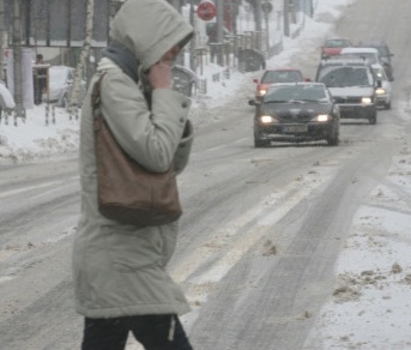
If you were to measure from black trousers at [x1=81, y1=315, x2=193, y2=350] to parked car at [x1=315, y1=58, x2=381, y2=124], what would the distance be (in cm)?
3728

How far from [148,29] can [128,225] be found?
1.94 feet

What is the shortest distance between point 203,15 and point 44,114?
18.4m

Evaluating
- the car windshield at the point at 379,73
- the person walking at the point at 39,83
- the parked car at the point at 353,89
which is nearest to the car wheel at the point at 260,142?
the parked car at the point at 353,89

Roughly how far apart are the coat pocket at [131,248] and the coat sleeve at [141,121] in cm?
20

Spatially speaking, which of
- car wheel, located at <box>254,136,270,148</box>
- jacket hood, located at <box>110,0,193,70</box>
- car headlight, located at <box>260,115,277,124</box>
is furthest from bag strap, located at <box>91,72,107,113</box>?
car wheel, located at <box>254,136,270,148</box>

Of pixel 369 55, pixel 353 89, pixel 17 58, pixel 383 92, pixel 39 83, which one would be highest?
pixel 17 58

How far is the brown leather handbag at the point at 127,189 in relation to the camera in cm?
472

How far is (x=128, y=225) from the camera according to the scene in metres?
4.77

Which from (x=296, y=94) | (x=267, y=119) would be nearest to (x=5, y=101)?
(x=267, y=119)

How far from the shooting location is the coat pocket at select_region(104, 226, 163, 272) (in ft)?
15.6

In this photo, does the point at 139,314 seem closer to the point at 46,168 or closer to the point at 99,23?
the point at 46,168

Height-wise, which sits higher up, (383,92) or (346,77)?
(346,77)

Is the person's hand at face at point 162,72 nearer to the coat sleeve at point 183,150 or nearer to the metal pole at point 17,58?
the coat sleeve at point 183,150

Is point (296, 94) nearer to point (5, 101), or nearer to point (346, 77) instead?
point (5, 101)
